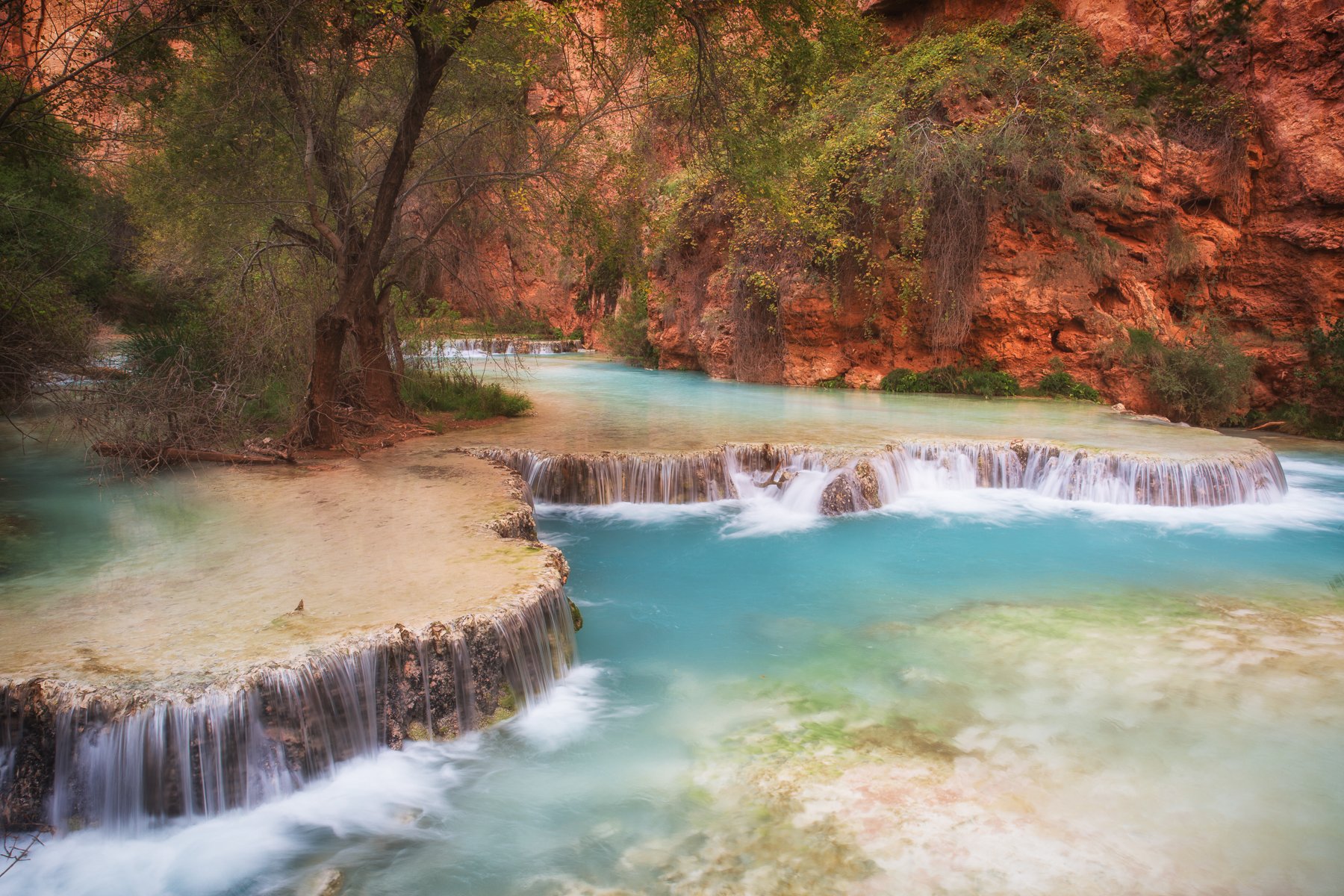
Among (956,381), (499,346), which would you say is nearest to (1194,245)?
(956,381)

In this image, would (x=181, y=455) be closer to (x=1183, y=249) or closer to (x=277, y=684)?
(x=277, y=684)

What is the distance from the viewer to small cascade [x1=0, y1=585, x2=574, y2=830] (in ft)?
12.6

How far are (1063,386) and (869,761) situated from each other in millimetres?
14338

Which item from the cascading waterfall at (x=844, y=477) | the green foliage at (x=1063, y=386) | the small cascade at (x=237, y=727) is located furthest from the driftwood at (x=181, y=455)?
the green foliage at (x=1063, y=386)

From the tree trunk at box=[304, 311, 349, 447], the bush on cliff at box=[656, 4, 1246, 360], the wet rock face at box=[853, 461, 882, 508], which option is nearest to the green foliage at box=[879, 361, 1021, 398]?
the bush on cliff at box=[656, 4, 1246, 360]

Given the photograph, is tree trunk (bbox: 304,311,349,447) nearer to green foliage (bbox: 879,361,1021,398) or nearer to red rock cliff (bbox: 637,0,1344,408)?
red rock cliff (bbox: 637,0,1344,408)

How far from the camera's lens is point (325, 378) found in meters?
9.62

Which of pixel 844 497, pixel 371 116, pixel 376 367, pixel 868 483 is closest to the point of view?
pixel 844 497

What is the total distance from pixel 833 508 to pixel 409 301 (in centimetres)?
780

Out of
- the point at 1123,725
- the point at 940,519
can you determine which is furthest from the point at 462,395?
the point at 1123,725

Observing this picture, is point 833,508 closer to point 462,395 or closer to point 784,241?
point 462,395

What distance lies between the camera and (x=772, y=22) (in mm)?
9070

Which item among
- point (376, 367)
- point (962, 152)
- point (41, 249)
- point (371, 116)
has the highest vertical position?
point (962, 152)

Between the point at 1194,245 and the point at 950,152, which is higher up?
the point at 950,152
